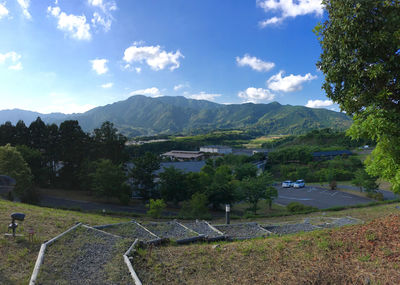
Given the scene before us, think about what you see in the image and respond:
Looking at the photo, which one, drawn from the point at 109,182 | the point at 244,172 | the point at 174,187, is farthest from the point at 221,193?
the point at 244,172

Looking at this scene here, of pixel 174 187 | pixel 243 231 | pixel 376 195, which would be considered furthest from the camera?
pixel 376 195

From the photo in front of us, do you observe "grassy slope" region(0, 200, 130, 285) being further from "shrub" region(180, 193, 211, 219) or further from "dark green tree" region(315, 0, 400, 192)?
"shrub" region(180, 193, 211, 219)

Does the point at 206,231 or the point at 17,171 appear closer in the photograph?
the point at 206,231

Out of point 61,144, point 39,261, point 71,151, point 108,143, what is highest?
point 108,143

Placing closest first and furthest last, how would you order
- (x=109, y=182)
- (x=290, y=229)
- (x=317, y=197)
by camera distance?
(x=290, y=229), (x=109, y=182), (x=317, y=197)

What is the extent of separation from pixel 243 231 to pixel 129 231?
171 inches

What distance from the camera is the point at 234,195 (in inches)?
865

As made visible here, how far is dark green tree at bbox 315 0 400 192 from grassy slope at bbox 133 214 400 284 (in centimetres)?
153

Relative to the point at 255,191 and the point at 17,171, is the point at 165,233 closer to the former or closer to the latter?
Result: the point at 255,191

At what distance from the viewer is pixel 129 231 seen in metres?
8.23

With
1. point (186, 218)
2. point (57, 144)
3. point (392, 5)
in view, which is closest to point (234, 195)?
point (186, 218)

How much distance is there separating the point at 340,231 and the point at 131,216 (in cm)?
1355

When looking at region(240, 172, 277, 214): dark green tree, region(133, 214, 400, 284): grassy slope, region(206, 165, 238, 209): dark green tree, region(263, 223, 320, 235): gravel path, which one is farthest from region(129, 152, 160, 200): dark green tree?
region(133, 214, 400, 284): grassy slope

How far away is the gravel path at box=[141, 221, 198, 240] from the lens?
27.2ft
